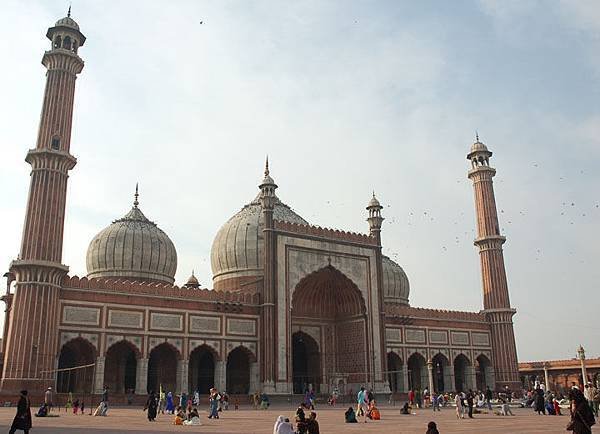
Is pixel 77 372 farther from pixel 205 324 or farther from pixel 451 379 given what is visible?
pixel 451 379

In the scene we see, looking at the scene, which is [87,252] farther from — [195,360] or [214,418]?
[214,418]

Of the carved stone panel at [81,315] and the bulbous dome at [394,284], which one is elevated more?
the bulbous dome at [394,284]

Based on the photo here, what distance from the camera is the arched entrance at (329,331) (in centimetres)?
3234

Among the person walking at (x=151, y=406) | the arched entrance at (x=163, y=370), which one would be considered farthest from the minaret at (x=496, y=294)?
the person walking at (x=151, y=406)

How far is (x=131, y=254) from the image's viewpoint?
32.8 meters

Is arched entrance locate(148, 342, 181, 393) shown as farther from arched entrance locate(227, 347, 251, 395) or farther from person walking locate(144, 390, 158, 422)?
person walking locate(144, 390, 158, 422)

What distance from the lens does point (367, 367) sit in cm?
3167

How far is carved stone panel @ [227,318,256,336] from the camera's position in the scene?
29031mm

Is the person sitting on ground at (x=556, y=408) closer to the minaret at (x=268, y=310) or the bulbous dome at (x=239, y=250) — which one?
the minaret at (x=268, y=310)

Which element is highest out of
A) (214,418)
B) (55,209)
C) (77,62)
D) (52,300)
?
(77,62)

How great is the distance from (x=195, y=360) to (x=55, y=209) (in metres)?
10.3

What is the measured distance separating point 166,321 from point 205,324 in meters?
1.95

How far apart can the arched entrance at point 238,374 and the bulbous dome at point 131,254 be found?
19.4 ft

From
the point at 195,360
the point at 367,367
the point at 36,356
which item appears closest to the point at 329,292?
the point at 367,367
